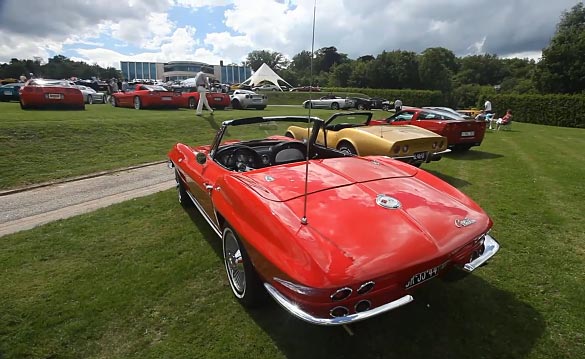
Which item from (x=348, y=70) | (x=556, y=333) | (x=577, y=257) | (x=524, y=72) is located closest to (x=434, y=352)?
(x=556, y=333)

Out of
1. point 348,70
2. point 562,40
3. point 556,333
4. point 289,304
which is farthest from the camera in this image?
point 348,70

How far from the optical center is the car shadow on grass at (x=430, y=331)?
86.2 inches

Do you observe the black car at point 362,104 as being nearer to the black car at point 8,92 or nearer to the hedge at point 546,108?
the hedge at point 546,108

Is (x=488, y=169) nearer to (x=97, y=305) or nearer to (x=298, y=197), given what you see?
(x=298, y=197)

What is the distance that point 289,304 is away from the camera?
197 centimetres

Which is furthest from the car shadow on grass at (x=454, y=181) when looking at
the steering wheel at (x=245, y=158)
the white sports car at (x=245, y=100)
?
the white sports car at (x=245, y=100)

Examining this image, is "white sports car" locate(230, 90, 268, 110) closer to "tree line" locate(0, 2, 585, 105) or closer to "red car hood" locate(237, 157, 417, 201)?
"tree line" locate(0, 2, 585, 105)

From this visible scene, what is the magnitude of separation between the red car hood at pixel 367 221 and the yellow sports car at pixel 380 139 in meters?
2.93

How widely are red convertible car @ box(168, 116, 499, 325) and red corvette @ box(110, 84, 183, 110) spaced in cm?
1244

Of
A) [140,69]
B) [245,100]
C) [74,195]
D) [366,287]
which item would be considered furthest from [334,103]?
[140,69]

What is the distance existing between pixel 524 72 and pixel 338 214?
261 feet

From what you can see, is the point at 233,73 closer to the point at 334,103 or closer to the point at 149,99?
the point at 334,103

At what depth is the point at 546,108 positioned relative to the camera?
968 inches

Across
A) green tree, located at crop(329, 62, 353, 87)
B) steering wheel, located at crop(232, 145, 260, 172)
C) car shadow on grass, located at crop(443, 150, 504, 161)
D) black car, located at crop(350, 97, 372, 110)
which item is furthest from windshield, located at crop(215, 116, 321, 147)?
green tree, located at crop(329, 62, 353, 87)
